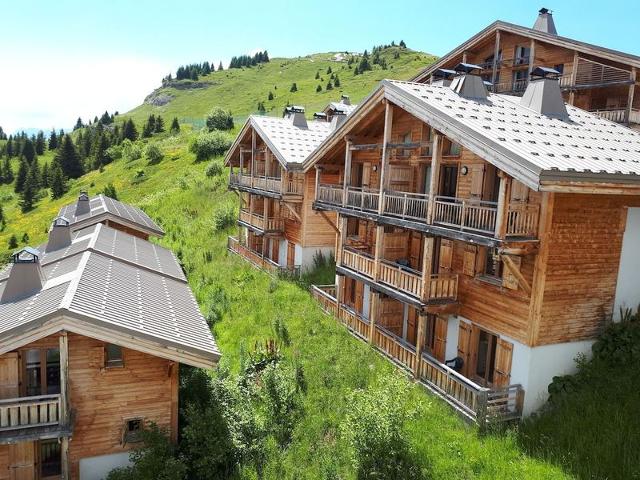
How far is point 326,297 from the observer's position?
2359 cm

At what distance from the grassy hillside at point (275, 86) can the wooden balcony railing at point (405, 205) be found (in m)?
71.0

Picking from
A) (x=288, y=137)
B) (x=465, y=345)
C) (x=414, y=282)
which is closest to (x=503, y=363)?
(x=465, y=345)

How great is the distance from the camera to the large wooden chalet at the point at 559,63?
25.2 m

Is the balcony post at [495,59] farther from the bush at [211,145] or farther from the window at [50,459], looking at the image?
the bush at [211,145]

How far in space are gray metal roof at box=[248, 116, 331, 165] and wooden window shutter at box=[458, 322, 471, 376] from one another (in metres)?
14.5

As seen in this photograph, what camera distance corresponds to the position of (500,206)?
13648 mm

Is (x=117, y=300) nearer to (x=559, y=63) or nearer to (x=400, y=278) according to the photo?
(x=400, y=278)

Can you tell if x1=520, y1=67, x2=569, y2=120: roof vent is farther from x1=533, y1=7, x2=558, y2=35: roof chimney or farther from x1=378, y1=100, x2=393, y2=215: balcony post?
x1=533, y1=7, x2=558, y2=35: roof chimney

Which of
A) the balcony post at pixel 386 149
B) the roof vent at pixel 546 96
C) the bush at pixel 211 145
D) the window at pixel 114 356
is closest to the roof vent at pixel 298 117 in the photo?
the balcony post at pixel 386 149

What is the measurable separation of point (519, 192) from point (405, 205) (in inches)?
156

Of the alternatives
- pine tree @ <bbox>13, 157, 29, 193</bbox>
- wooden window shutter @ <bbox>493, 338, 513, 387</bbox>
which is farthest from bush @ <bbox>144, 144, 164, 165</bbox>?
wooden window shutter @ <bbox>493, 338, 513, 387</bbox>

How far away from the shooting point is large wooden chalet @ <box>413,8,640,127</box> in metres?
25.2

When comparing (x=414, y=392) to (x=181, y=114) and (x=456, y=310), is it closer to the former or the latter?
(x=456, y=310)

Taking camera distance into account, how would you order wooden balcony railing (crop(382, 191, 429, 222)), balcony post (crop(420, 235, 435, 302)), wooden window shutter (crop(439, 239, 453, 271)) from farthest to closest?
wooden window shutter (crop(439, 239, 453, 271)), wooden balcony railing (crop(382, 191, 429, 222)), balcony post (crop(420, 235, 435, 302))
